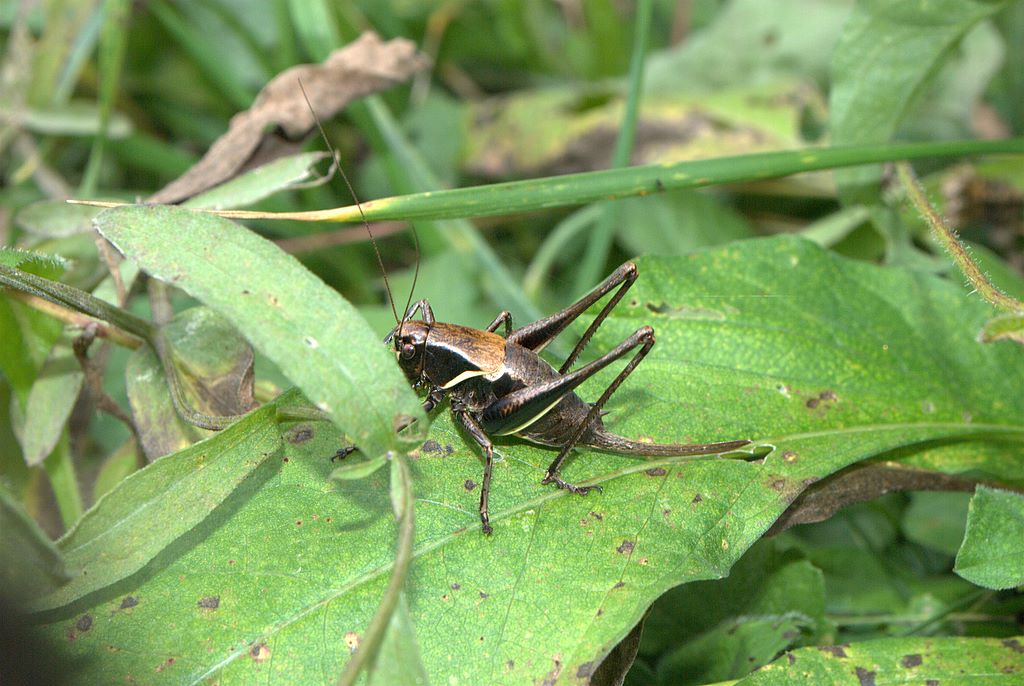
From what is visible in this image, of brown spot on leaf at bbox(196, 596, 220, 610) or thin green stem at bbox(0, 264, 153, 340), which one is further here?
thin green stem at bbox(0, 264, 153, 340)

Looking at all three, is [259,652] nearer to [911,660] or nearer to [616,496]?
[616,496]

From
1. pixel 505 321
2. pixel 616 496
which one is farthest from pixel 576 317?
pixel 616 496

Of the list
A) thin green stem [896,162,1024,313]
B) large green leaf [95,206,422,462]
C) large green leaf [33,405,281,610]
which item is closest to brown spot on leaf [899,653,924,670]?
thin green stem [896,162,1024,313]

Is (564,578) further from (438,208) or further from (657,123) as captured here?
(657,123)

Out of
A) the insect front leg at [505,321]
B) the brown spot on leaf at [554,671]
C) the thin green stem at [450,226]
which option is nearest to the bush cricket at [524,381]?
the insect front leg at [505,321]

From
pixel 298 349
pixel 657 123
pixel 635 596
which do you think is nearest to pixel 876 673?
pixel 635 596

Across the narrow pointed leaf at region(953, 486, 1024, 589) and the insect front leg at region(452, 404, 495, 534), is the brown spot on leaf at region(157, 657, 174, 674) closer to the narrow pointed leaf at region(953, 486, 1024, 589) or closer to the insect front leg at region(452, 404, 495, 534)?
the insect front leg at region(452, 404, 495, 534)

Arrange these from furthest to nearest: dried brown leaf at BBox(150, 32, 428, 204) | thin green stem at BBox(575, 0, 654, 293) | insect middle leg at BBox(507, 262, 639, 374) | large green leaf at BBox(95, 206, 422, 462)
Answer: thin green stem at BBox(575, 0, 654, 293) < dried brown leaf at BBox(150, 32, 428, 204) < insect middle leg at BBox(507, 262, 639, 374) < large green leaf at BBox(95, 206, 422, 462)
